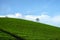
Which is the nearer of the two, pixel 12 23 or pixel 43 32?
pixel 43 32

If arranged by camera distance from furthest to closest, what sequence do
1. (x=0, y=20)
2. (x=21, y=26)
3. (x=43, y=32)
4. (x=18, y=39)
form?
(x=0, y=20), (x=21, y=26), (x=43, y=32), (x=18, y=39)

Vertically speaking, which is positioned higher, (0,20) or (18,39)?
(0,20)

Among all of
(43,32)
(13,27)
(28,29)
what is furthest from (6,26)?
(43,32)

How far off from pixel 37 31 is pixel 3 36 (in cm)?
1714

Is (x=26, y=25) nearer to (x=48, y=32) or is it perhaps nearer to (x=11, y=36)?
(x=48, y=32)

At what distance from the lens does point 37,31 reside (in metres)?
71.0

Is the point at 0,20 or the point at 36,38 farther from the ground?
the point at 0,20

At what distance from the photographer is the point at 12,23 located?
77625 millimetres

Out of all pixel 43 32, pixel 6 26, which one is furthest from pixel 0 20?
pixel 43 32

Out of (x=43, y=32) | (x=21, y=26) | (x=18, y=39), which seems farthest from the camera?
(x=21, y=26)

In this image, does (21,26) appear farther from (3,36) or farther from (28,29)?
(3,36)

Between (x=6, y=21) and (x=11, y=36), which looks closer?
(x=11, y=36)

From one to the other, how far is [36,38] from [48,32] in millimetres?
12924

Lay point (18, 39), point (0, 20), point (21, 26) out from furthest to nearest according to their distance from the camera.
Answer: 1. point (0, 20)
2. point (21, 26)
3. point (18, 39)
